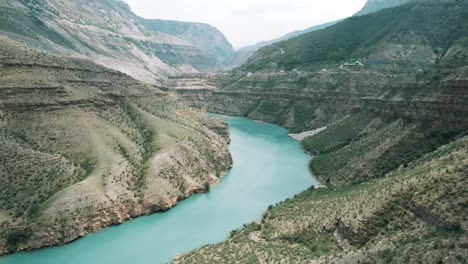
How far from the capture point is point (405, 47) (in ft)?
591

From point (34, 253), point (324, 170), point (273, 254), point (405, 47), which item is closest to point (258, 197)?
point (324, 170)

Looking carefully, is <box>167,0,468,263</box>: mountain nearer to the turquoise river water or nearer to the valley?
the valley

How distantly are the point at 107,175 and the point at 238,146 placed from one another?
6394 cm

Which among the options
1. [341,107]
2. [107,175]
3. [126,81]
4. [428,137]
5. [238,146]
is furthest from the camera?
[341,107]

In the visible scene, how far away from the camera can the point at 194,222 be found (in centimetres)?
6769

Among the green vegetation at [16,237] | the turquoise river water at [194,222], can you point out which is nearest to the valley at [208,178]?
the green vegetation at [16,237]

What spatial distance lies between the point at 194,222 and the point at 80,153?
21503 mm

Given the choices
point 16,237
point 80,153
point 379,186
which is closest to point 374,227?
point 379,186

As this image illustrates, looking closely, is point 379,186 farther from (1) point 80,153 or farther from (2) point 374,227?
(1) point 80,153

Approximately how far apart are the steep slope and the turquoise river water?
1643mm

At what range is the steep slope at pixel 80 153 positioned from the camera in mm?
59031

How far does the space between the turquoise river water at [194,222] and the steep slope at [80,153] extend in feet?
5.39

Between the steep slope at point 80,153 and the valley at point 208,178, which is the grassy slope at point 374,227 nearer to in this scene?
the valley at point 208,178

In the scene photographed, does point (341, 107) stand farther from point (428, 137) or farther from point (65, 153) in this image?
point (65, 153)
